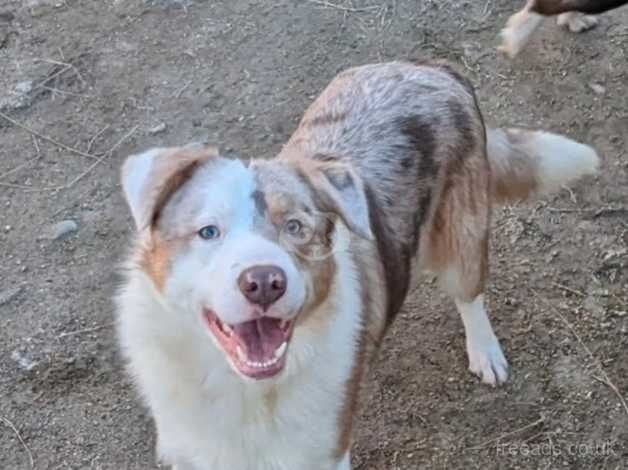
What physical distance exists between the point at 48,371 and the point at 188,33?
233cm

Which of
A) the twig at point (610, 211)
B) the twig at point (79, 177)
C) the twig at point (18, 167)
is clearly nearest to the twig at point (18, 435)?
the twig at point (79, 177)

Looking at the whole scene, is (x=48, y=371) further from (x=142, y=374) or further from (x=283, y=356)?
(x=283, y=356)

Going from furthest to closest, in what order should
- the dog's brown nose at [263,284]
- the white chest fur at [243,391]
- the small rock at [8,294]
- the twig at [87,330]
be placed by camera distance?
the small rock at [8,294]
the twig at [87,330]
the white chest fur at [243,391]
the dog's brown nose at [263,284]

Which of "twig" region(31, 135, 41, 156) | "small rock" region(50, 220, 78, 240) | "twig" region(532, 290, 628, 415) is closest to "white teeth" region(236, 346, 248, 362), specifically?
"twig" region(532, 290, 628, 415)

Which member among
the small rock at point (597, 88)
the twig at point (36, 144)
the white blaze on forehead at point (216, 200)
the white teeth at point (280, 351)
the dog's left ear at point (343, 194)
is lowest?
the twig at point (36, 144)

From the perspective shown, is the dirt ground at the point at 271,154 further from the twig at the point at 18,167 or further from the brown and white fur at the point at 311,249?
the brown and white fur at the point at 311,249

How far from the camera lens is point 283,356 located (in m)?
3.11

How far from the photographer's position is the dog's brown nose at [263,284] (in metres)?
2.86

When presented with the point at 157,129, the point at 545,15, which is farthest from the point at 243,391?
the point at 545,15

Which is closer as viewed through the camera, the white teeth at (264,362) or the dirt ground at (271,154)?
the white teeth at (264,362)

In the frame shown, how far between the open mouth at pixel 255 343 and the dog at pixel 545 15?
3.13 m

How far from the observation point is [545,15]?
576 cm

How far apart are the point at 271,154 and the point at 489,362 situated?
1.54m

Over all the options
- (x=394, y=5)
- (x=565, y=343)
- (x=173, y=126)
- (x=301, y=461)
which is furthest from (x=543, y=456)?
(x=394, y=5)
